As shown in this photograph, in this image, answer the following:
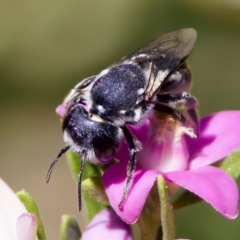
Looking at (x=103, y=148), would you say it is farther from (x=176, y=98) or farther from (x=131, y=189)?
(x=176, y=98)

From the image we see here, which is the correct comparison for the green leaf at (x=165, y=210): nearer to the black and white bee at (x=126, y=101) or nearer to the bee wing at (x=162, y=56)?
the black and white bee at (x=126, y=101)

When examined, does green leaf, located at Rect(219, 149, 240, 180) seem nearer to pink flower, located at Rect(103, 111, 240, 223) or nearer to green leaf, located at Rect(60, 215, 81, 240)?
pink flower, located at Rect(103, 111, 240, 223)

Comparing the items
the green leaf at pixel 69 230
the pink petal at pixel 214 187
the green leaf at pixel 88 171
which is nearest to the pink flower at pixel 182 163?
the pink petal at pixel 214 187

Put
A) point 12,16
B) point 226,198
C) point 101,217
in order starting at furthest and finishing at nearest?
point 12,16, point 101,217, point 226,198

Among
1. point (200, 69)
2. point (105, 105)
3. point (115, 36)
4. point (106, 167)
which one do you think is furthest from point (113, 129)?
point (115, 36)

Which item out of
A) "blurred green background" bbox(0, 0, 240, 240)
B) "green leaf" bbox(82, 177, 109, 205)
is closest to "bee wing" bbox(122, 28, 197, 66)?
"green leaf" bbox(82, 177, 109, 205)

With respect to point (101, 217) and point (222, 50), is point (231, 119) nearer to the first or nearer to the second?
point (101, 217)
